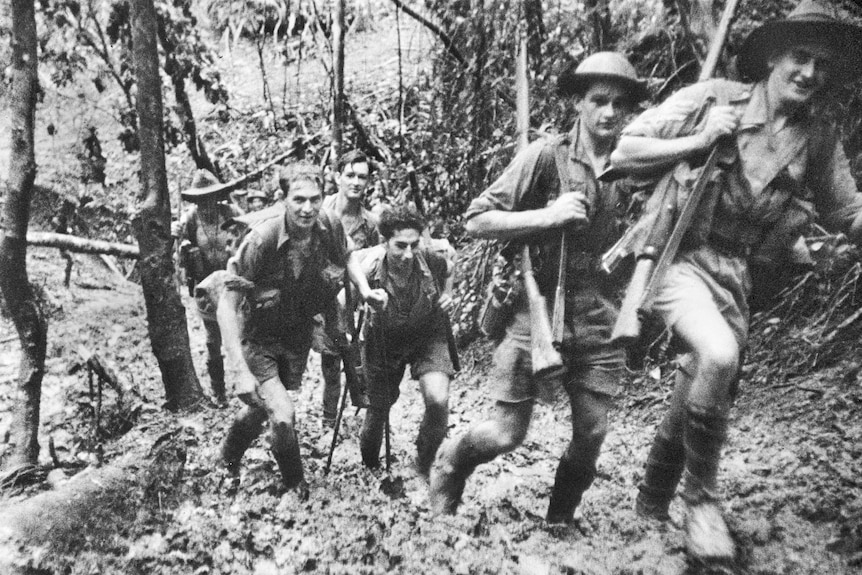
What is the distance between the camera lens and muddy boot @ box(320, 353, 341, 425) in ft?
20.3

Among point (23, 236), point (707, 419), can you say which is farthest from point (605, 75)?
point (23, 236)

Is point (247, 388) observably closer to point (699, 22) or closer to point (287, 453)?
point (287, 453)

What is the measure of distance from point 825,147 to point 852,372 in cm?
215

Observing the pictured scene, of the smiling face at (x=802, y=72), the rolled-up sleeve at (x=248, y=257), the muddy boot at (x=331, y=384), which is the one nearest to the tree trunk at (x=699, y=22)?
the smiling face at (x=802, y=72)

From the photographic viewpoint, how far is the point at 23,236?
4973 millimetres

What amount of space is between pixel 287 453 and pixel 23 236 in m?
2.72

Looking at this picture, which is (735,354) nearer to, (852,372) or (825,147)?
(825,147)

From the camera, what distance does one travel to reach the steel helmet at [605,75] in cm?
305

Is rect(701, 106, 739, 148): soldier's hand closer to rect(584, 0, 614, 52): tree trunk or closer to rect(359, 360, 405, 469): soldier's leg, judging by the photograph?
rect(359, 360, 405, 469): soldier's leg

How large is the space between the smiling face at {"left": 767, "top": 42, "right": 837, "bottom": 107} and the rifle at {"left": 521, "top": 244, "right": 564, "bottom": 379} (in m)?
1.28

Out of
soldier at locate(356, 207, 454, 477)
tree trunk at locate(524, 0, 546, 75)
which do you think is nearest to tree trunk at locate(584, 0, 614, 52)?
tree trunk at locate(524, 0, 546, 75)

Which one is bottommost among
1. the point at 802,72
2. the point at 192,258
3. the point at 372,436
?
the point at 372,436

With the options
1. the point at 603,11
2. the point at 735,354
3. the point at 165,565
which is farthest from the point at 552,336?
the point at 603,11

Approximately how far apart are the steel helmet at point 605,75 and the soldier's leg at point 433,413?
209 cm
